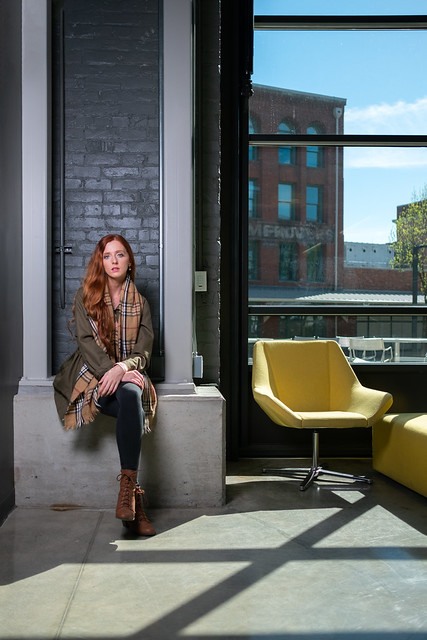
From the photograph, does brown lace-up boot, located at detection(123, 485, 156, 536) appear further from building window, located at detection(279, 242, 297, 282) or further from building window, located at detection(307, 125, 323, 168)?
building window, located at detection(307, 125, 323, 168)

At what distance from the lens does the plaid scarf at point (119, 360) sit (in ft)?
11.0

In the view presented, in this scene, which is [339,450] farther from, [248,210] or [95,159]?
[95,159]

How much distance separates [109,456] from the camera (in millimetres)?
3658

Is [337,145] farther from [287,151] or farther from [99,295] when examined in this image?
[99,295]

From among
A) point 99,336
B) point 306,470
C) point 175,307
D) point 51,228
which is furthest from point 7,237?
point 306,470

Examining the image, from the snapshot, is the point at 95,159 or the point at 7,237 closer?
the point at 7,237

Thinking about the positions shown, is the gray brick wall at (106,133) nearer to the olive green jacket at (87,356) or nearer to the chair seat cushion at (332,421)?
the olive green jacket at (87,356)

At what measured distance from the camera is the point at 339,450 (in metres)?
4.92

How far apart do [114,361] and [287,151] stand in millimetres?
2336

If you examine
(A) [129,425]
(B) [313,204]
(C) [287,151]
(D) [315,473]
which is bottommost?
(D) [315,473]

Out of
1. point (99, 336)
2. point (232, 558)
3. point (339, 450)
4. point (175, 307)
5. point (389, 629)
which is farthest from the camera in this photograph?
point (339, 450)

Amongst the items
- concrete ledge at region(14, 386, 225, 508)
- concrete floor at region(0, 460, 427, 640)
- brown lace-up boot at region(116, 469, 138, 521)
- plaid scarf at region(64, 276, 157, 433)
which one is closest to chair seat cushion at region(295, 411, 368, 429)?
concrete floor at region(0, 460, 427, 640)

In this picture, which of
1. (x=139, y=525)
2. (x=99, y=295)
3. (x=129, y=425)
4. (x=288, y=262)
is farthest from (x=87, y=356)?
(x=288, y=262)

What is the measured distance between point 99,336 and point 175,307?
568 mm
